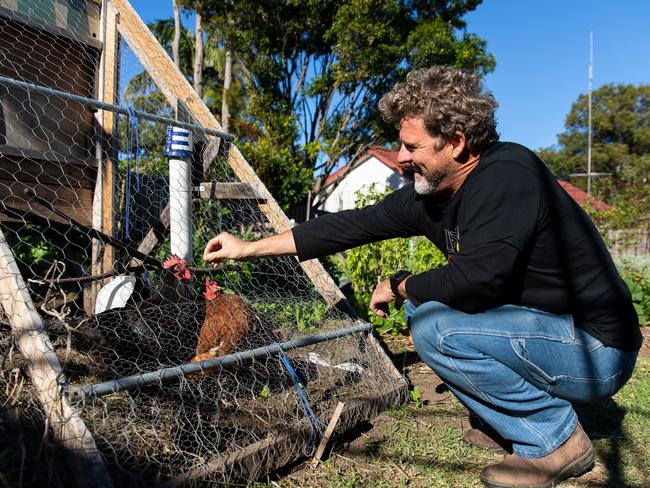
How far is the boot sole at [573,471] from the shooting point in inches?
70.7

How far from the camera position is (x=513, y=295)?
6.07 feet

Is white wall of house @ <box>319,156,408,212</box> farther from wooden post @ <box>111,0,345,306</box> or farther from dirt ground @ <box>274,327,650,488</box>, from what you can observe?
dirt ground @ <box>274,327,650,488</box>

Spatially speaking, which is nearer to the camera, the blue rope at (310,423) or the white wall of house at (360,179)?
the blue rope at (310,423)

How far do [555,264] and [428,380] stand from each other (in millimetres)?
1394

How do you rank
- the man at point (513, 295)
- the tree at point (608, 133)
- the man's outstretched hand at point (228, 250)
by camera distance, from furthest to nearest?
the tree at point (608, 133)
the man's outstretched hand at point (228, 250)
the man at point (513, 295)

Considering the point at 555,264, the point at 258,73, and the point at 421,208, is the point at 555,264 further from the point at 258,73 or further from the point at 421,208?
the point at 258,73

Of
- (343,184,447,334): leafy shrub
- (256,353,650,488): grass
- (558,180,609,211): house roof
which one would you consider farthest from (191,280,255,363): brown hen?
(343,184,447,334): leafy shrub

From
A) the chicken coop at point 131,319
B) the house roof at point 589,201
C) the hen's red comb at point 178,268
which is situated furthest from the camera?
the house roof at point 589,201

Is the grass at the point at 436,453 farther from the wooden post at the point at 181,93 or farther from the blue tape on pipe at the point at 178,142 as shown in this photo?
the blue tape on pipe at the point at 178,142

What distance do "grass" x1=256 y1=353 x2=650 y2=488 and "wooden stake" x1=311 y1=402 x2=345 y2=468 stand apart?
0.12 ft

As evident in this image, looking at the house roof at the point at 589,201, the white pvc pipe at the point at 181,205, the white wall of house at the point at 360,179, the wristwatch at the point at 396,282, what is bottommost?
the wristwatch at the point at 396,282

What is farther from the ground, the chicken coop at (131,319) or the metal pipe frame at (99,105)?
the metal pipe frame at (99,105)

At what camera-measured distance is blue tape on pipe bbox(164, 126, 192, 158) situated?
280cm

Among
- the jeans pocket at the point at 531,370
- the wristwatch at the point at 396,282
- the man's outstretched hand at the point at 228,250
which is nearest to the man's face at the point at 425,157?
the wristwatch at the point at 396,282
